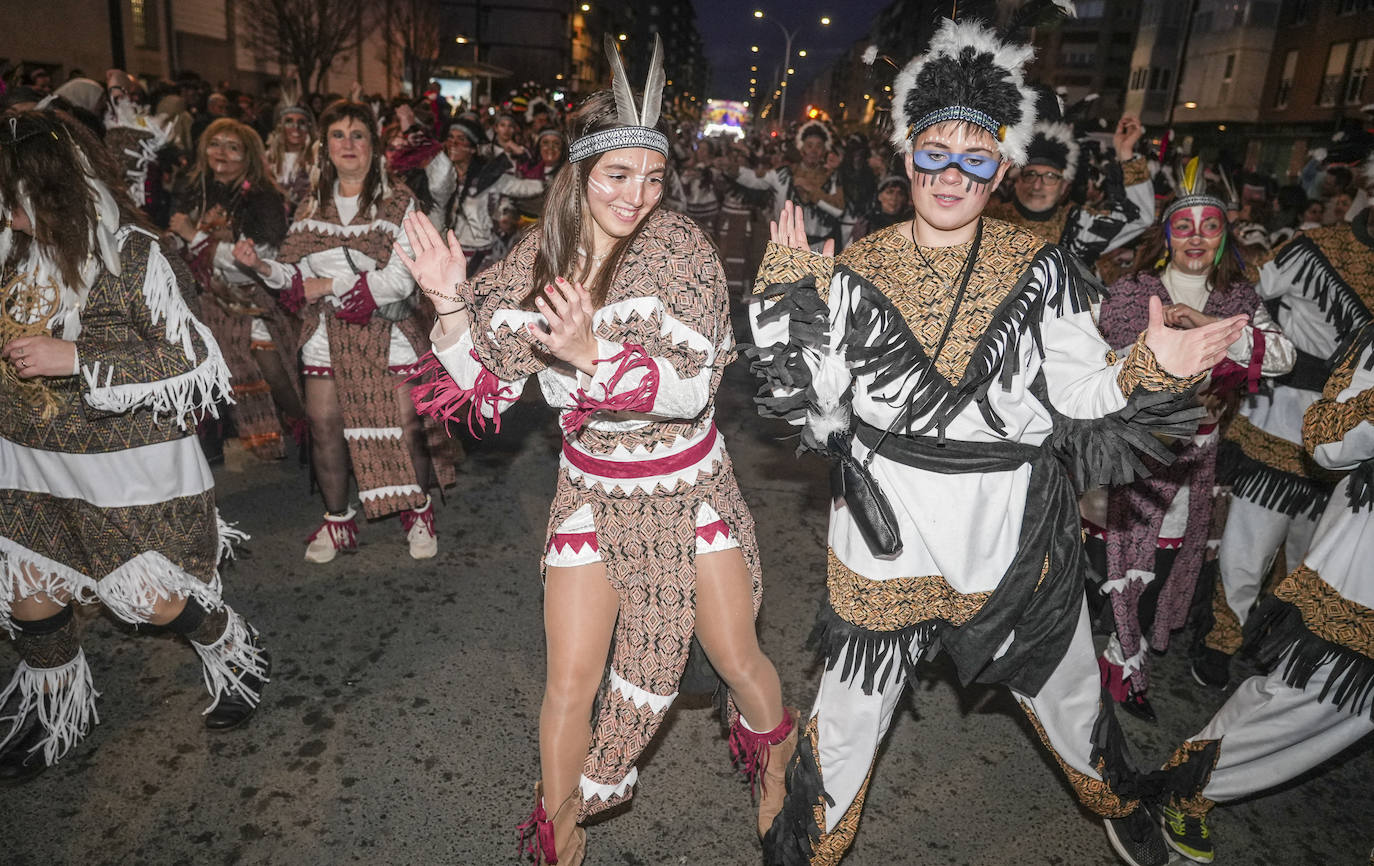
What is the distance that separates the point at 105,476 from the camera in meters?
2.84

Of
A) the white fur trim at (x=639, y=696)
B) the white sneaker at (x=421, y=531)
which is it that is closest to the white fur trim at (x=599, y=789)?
the white fur trim at (x=639, y=696)

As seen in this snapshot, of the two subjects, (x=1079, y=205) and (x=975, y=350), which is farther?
(x=1079, y=205)

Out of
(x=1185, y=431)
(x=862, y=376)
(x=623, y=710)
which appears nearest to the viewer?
(x=1185, y=431)

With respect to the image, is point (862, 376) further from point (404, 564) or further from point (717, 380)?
point (404, 564)

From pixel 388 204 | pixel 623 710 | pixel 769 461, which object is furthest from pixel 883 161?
pixel 623 710

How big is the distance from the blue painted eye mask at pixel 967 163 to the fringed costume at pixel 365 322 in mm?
2732

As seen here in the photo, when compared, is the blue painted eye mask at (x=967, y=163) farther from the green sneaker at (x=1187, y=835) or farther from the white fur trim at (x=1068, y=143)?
the white fur trim at (x=1068, y=143)

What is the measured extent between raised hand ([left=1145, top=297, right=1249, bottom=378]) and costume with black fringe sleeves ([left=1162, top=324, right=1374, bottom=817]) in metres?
0.74

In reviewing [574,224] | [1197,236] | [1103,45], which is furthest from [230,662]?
[1103,45]

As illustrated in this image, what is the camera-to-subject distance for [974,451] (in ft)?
7.39

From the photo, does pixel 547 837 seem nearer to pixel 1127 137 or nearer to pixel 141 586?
pixel 141 586

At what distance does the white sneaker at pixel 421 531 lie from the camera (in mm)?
4680

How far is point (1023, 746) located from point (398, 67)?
3738 centimetres

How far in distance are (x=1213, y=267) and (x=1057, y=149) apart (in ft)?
4.86
